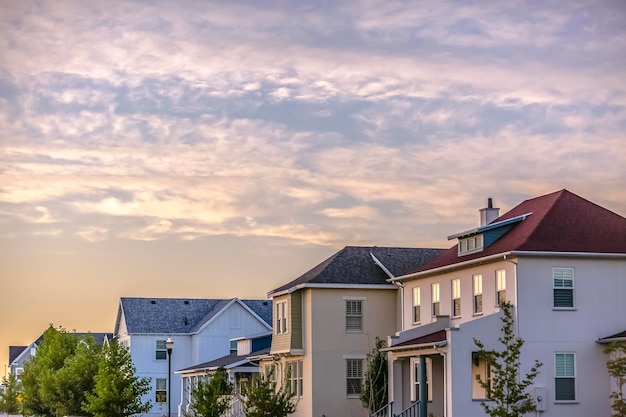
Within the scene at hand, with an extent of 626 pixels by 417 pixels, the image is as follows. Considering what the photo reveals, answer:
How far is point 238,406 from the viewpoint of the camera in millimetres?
64062

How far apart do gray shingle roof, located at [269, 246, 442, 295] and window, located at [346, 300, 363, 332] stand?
3.82ft

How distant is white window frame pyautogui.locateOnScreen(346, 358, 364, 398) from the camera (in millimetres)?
58000

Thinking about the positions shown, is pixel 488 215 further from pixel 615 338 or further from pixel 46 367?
pixel 46 367

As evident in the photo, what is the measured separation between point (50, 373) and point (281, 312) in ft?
80.1

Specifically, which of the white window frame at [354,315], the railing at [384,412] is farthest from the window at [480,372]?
the white window frame at [354,315]

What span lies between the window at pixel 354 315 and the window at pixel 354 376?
1.72 m

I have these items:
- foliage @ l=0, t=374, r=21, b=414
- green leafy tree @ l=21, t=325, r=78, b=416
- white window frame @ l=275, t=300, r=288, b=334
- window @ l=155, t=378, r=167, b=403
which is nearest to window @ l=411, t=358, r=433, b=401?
white window frame @ l=275, t=300, r=288, b=334

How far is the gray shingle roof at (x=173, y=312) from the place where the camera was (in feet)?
324

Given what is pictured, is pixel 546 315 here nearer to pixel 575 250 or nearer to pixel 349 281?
pixel 575 250

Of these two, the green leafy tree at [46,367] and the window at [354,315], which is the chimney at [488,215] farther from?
the green leafy tree at [46,367]

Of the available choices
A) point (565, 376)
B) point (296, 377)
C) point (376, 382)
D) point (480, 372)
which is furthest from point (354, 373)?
point (565, 376)

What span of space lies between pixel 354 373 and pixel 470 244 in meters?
11.0

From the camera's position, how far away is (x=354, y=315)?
195ft

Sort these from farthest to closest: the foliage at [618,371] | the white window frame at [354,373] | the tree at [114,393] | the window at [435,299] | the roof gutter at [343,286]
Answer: the tree at [114,393] → the roof gutter at [343,286] → the white window frame at [354,373] → the window at [435,299] → the foliage at [618,371]
